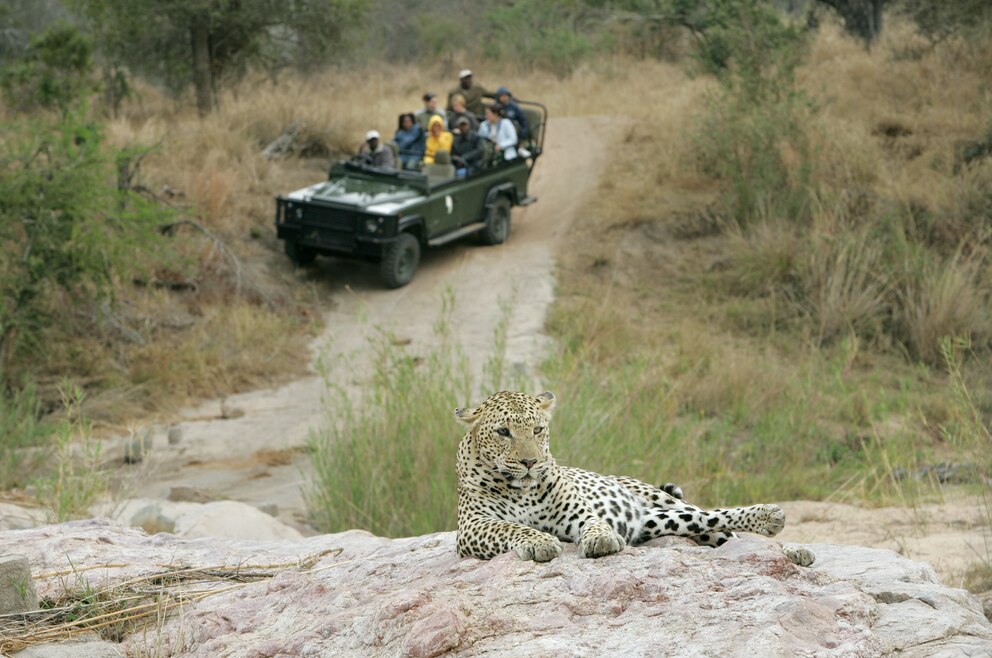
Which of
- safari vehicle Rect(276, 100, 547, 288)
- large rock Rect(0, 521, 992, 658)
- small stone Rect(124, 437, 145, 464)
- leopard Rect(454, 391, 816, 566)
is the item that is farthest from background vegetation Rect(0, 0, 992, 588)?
large rock Rect(0, 521, 992, 658)

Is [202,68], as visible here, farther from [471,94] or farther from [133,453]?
[133,453]

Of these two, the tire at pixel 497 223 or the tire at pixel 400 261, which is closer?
the tire at pixel 400 261

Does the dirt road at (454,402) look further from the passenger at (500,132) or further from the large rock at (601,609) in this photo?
the large rock at (601,609)

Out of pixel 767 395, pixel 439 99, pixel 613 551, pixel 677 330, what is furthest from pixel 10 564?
pixel 439 99

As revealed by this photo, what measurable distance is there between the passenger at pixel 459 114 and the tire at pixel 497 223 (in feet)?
4.18

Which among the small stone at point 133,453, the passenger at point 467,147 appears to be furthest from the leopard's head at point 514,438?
the passenger at point 467,147

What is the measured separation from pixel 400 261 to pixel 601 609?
14.3 meters

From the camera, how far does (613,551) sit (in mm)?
4281

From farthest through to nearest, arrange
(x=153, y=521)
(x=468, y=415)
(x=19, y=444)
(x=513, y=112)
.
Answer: (x=513, y=112), (x=19, y=444), (x=153, y=521), (x=468, y=415)

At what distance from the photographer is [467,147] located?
63.2 feet

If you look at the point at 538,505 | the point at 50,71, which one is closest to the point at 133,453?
the point at 538,505

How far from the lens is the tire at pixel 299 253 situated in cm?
1861

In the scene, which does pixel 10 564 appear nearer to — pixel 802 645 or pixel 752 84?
pixel 802 645

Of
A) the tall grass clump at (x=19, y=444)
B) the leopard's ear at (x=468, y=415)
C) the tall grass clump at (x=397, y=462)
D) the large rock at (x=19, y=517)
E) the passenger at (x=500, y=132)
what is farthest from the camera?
the passenger at (x=500, y=132)
